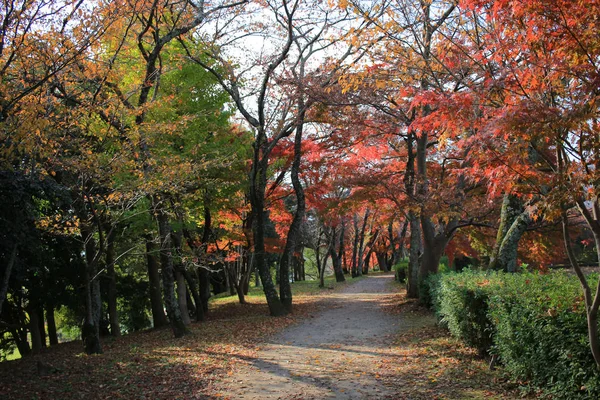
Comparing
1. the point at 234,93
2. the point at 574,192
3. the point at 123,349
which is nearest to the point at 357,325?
the point at 123,349

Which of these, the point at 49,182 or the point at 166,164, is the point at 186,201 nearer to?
the point at 166,164

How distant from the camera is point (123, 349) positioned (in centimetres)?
1053

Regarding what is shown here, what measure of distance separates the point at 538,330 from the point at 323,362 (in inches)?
156

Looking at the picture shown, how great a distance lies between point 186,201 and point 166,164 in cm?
322

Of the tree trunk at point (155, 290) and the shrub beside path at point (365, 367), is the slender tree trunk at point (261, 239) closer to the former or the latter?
the shrub beside path at point (365, 367)

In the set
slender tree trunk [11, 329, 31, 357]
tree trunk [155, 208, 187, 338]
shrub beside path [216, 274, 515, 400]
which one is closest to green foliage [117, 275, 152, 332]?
slender tree trunk [11, 329, 31, 357]

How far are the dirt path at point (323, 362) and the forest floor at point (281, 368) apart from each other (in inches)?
0.6

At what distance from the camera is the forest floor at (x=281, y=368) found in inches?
242

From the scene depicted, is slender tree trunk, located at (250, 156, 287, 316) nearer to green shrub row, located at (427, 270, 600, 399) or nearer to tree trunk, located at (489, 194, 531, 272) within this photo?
tree trunk, located at (489, 194, 531, 272)

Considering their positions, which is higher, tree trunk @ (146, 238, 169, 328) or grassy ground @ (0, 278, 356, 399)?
tree trunk @ (146, 238, 169, 328)

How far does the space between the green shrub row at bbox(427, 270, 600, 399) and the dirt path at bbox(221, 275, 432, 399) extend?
1.59 metres

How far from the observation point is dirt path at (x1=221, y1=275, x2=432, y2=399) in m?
6.15

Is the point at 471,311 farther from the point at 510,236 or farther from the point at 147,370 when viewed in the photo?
the point at 147,370

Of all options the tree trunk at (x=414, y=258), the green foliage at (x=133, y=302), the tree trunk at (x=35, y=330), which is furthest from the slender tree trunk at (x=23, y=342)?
the tree trunk at (x=414, y=258)
